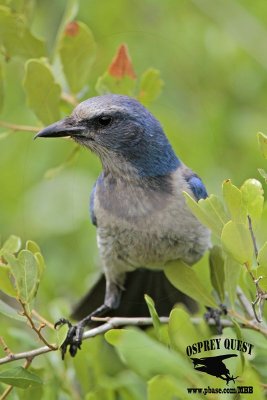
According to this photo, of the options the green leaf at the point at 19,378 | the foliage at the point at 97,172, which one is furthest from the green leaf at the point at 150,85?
the green leaf at the point at 19,378

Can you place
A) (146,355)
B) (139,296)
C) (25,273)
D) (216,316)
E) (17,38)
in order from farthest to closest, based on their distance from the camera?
(139,296), (17,38), (216,316), (25,273), (146,355)

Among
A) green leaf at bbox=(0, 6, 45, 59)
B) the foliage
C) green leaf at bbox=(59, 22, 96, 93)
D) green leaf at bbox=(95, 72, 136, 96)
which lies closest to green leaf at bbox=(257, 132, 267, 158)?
the foliage

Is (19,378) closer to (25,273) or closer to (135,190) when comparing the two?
(25,273)

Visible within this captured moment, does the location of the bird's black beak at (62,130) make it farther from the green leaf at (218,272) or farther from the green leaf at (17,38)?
the green leaf at (218,272)

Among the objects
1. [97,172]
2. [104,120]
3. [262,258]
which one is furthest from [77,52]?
[97,172]

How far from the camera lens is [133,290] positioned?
502cm

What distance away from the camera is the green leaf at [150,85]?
4344 mm

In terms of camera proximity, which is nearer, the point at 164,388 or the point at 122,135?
the point at 164,388

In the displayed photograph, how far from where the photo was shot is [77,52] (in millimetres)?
4359

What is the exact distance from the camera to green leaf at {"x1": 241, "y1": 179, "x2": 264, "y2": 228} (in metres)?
3.12

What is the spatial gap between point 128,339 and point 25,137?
13.7ft

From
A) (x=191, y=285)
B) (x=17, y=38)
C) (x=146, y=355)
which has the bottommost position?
(x=146, y=355)

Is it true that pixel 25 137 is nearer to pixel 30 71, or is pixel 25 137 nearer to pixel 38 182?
pixel 38 182

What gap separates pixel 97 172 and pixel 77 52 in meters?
1.85
